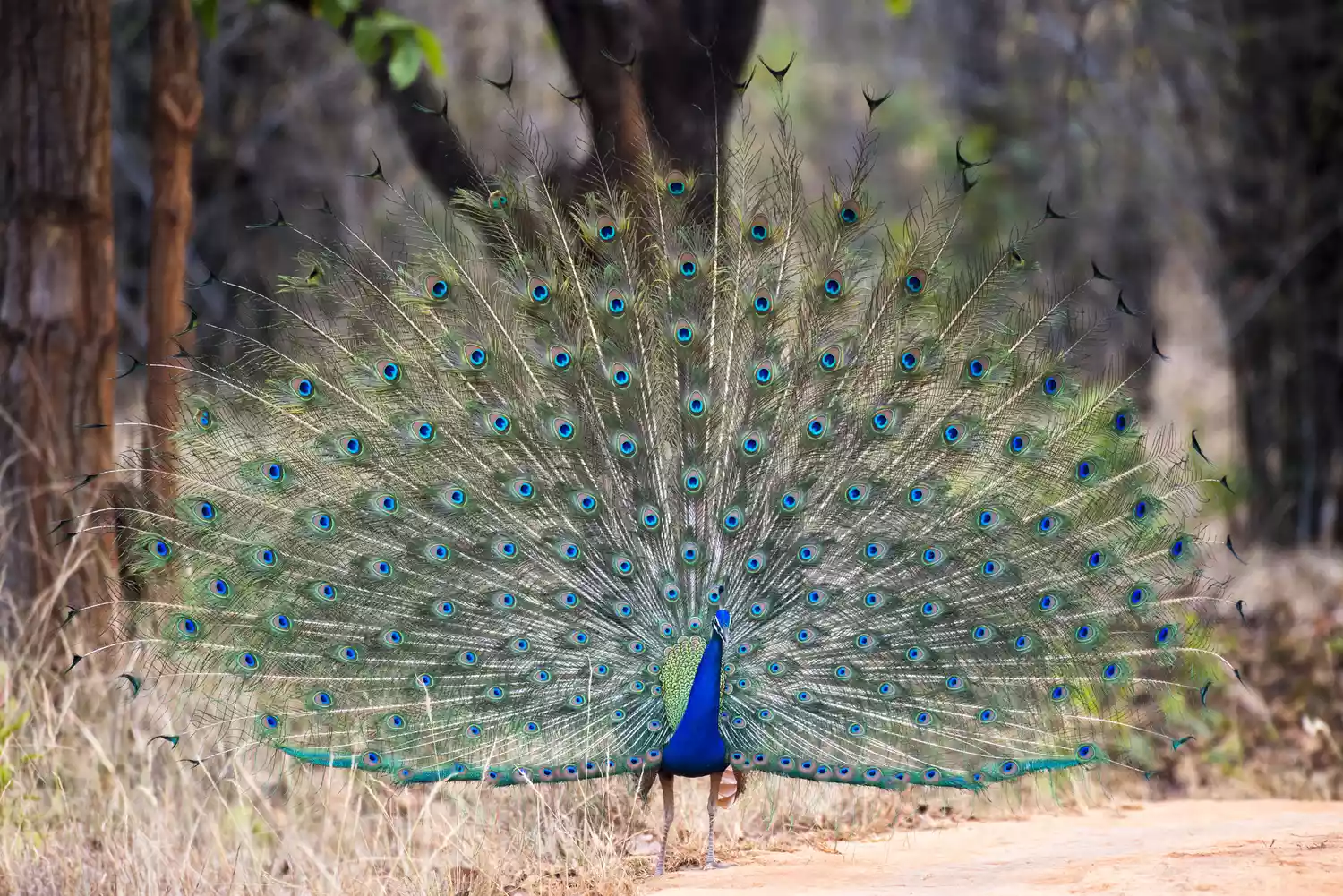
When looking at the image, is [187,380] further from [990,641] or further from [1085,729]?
[1085,729]

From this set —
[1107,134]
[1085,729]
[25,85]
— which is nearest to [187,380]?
[25,85]

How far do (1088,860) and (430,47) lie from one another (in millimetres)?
4279

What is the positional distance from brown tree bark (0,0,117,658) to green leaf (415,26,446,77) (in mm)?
1365

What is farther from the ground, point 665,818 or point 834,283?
point 834,283

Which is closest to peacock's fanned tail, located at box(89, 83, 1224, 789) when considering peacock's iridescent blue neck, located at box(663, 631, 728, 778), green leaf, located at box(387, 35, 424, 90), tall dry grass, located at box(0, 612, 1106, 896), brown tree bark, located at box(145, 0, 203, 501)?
peacock's iridescent blue neck, located at box(663, 631, 728, 778)

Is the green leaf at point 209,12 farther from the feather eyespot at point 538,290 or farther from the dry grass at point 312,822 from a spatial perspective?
the dry grass at point 312,822

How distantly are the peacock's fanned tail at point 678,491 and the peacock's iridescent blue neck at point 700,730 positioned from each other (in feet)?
0.46

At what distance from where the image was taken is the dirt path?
4738 millimetres

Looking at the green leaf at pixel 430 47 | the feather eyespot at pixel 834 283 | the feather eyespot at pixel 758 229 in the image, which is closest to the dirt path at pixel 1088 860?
the feather eyespot at pixel 834 283

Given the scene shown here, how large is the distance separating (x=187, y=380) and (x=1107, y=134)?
1199 centimetres

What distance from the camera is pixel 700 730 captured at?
17.8 feet

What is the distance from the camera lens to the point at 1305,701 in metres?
8.61

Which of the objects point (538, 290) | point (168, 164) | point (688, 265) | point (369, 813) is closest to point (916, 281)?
point (688, 265)

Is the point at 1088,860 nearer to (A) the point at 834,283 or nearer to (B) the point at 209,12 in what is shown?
(A) the point at 834,283
